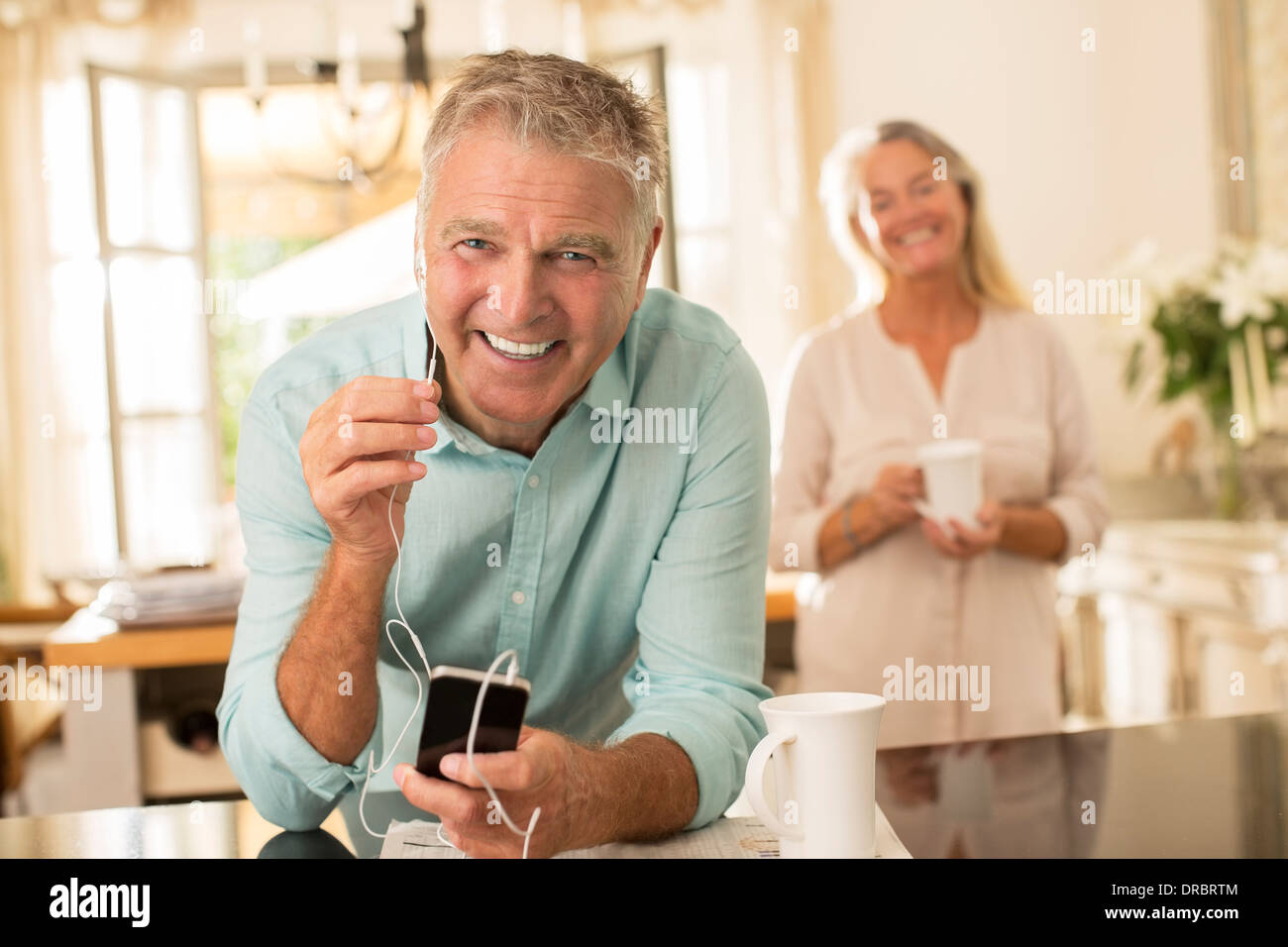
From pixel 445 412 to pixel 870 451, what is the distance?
2.51 ft

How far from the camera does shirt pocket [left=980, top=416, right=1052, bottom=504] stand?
158 centimetres

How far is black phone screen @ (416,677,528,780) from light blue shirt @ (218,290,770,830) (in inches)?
9.7

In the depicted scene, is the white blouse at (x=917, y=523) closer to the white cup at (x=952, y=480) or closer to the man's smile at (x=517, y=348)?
the white cup at (x=952, y=480)

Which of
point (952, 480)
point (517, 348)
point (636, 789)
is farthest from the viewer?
point (952, 480)

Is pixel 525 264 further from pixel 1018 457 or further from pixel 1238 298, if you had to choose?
pixel 1238 298

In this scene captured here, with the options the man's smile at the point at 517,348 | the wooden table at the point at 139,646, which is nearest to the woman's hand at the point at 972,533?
the man's smile at the point at 517,348

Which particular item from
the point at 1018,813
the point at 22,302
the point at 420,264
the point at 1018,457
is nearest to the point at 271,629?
the point at 420,264

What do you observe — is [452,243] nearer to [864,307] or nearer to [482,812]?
[482,812]

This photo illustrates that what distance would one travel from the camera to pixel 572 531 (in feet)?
3.26

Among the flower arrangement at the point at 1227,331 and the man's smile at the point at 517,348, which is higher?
the flower arrangement at the point at 1227,331

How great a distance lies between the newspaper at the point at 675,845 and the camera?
78 centimetres
